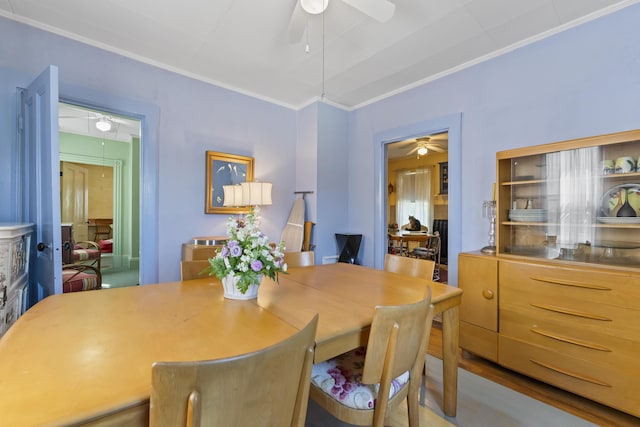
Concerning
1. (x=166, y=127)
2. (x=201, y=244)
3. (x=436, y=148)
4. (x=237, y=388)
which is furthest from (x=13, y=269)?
(x=436, y=148)

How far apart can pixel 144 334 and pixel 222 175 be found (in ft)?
8.63

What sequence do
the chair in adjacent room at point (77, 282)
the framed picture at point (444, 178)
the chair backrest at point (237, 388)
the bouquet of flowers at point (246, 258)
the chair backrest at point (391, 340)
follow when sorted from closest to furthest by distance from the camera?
the chair backrest at point (237, 388)
the chair backrest at point (391, 340)
the bouquet of flowers at point (246, 258)
the chair in adjacent room at point (77, 282)
the framed picture at point (444, 178)

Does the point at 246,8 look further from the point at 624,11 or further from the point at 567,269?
the point at 567,269

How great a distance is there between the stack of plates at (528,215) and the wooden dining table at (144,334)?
1183 mm

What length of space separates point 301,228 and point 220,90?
1.89 m

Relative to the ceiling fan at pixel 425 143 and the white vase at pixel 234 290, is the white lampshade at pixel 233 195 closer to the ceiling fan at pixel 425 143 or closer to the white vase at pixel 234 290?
the white vase at pixel 234 290

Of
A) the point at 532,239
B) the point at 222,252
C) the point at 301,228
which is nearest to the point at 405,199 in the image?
the point at 301,228

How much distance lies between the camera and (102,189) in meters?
6.16

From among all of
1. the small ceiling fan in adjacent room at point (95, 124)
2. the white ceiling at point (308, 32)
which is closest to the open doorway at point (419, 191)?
the white ceiling at point (308, 32)

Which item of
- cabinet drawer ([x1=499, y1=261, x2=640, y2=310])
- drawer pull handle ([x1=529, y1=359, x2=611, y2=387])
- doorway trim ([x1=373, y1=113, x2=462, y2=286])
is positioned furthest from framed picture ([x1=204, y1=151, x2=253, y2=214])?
drawer pull handle ([x1=529, y1=359, x2=611, y2=387])

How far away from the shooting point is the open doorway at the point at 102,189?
535 centimetres

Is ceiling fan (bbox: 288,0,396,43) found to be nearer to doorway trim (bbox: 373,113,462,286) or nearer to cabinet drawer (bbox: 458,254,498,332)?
doorway trim (bbox: 373,113,462,286)

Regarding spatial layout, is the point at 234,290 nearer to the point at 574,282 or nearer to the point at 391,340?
the point at 391,340

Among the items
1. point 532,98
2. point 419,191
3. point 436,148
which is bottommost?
point 419,191
